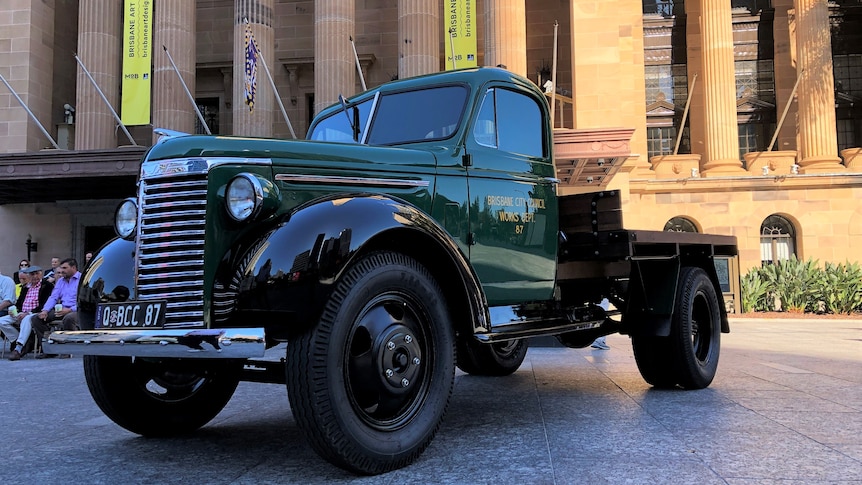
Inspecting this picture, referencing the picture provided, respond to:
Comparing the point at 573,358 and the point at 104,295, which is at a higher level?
the point at 104,295

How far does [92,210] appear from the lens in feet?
72.4

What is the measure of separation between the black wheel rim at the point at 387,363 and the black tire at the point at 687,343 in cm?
310

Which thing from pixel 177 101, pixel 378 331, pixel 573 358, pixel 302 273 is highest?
pixel 177 101

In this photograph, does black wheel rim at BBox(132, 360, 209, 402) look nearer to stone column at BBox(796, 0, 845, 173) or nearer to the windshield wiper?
the windshield wiper

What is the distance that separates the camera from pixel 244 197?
317 cm

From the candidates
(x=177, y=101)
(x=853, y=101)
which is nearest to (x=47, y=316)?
(x=177, y=101)

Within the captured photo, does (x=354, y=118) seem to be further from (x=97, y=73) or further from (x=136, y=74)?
(x=97, y=73)

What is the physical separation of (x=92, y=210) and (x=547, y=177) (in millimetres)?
21497

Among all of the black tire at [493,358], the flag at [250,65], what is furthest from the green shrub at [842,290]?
the flag at [250,65]

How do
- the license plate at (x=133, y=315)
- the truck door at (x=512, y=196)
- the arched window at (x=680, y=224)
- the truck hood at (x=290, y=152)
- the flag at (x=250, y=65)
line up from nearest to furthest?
the license plate at (x=133, y=315)
the truck hood at (x=290, y=152)
the truck door at (x=512, y=196)
the flag at (x=250, y=65)
the arched window at (x=680, y=224)

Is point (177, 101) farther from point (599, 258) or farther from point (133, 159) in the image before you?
point (599, 258)

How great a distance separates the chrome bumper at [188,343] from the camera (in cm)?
277

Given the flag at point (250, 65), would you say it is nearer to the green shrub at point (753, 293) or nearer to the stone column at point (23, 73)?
the stone column at point (23, 73)

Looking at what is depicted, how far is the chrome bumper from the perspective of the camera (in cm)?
277
